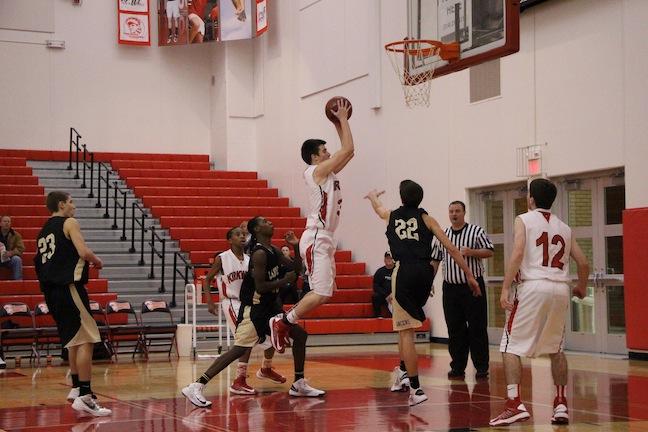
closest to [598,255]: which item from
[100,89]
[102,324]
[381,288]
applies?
[381,288]

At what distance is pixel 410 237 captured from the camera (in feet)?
29.7

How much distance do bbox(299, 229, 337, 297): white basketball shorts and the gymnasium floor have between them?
102 cm

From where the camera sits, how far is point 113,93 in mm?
26547

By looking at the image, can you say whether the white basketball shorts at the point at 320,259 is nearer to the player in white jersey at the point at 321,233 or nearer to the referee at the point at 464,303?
the player in white jersey at the point at 321,233

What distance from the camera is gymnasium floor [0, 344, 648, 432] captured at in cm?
776

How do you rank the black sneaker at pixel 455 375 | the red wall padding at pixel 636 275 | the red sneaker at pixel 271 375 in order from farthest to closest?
the red wall padding at pixel 636 275 < the black sneaker at pixel 455 375 < the red sneaker at pixel 271 375

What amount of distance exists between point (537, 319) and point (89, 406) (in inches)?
146

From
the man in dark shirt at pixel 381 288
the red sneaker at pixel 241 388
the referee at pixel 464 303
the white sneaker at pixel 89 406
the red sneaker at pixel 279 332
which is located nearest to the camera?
the white sneaker at pixel 89 406

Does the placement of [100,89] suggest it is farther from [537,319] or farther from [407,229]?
[537,319]

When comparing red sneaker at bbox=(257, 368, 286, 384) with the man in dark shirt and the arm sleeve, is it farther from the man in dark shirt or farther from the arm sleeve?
the man in dark shirt

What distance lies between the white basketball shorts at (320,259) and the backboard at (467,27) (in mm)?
4088

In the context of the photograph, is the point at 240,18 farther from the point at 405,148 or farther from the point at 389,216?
the point at 389,216

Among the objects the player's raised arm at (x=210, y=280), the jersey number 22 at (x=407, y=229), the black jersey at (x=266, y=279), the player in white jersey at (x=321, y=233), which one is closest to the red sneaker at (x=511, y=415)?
the jersey number 22 at (x=407, y=229)

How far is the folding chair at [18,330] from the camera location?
15.0 metres
